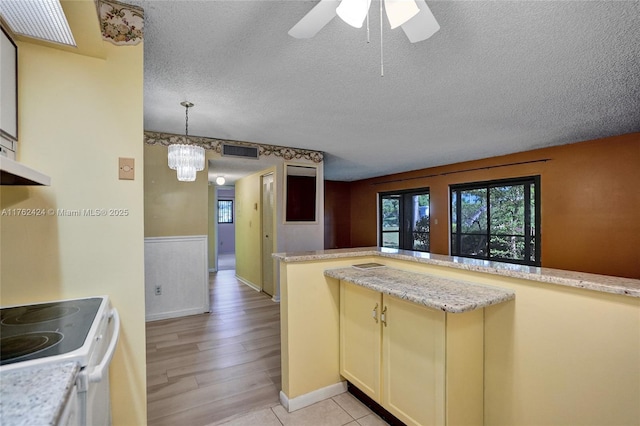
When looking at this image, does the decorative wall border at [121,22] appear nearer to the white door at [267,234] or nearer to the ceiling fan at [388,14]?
the ceiling fan at [388,14]

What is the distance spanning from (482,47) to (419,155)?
335 centimetres

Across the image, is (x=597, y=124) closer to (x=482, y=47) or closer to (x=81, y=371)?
(x=482, y=47)

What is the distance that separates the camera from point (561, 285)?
4.70ft

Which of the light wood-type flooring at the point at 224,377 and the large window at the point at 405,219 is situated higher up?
the large window at the point at 405,219

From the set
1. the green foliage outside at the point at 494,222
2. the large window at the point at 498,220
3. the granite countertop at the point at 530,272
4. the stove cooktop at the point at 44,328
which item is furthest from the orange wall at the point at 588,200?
the stove cooktop at the point at 44,328

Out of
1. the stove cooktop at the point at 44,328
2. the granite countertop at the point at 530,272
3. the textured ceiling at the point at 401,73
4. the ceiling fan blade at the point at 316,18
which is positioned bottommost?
the stove cooktop at the point at 44,328

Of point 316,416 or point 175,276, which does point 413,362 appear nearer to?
point 316,416

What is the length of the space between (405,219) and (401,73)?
17.6ft

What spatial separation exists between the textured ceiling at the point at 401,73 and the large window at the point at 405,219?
3036mm

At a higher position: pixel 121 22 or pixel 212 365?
pixel 121 22

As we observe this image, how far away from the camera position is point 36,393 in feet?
2.30

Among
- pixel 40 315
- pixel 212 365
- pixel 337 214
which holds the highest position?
pixel 337 214

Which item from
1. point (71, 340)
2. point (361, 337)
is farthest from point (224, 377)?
point (71, 340)

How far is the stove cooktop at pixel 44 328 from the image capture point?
887 mm
